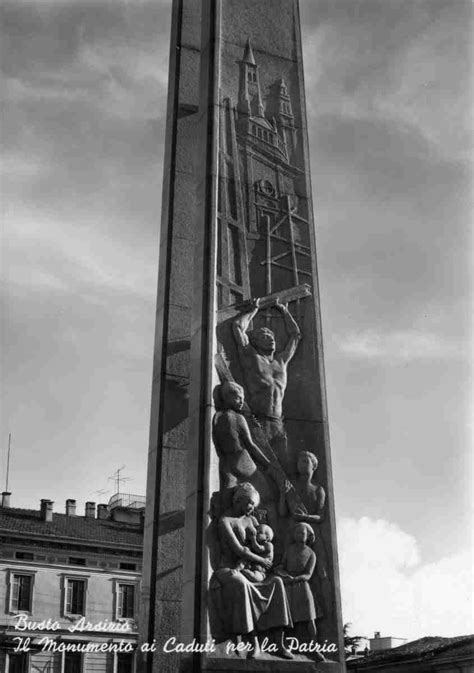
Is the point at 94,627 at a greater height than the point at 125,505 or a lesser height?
lesser

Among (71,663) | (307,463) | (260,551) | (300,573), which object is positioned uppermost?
(71,663)

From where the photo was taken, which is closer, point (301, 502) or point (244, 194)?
point (301, 502)

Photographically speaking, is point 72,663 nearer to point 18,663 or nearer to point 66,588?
point 18,663

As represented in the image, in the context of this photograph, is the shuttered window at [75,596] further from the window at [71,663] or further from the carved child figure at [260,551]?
the carved child figure at [260,551]

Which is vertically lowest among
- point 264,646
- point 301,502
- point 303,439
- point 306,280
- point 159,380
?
point 264,646

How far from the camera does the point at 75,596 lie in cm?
4041

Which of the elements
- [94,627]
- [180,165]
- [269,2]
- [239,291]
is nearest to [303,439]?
[239,291]

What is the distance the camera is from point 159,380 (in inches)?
588

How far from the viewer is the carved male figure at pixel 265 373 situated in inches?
500

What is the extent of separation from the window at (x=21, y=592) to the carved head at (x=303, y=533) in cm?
2945

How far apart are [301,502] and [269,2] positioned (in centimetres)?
807

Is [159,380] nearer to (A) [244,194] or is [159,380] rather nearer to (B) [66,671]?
(A) [244,194]

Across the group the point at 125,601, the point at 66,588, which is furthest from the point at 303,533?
the point at 125,601

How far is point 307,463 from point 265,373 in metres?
1.28
